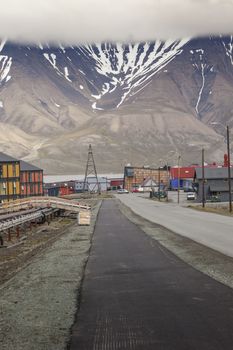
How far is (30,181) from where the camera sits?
368 ft

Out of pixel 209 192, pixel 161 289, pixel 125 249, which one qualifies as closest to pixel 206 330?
pixel 161 289

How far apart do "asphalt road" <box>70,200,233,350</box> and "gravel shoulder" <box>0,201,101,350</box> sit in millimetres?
305

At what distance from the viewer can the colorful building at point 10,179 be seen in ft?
316

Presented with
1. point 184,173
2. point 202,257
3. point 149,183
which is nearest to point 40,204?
point 202,257

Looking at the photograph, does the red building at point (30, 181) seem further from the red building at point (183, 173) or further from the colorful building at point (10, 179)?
the red building at point (183, 173)

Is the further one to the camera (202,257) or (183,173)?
(183,173)

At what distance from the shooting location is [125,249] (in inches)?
→ 1014

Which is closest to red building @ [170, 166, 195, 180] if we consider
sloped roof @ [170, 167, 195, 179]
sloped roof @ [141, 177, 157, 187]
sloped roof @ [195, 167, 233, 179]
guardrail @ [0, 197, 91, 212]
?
sloped roof @ [170, 167, 195, 179]

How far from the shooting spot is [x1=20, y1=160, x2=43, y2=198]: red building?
10906 cm

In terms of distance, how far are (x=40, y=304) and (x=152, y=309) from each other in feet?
8.16

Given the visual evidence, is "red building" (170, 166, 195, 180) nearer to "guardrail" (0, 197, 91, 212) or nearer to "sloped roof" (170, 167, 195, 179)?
"sloped roof" (170, 167, 195, 179)

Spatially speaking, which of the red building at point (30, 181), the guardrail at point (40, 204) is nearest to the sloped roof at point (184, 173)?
the red building at point (30, 181)

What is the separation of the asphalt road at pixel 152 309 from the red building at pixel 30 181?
90.0 m

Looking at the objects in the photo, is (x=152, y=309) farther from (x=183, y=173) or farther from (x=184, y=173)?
Result: (x=184, y=173)
